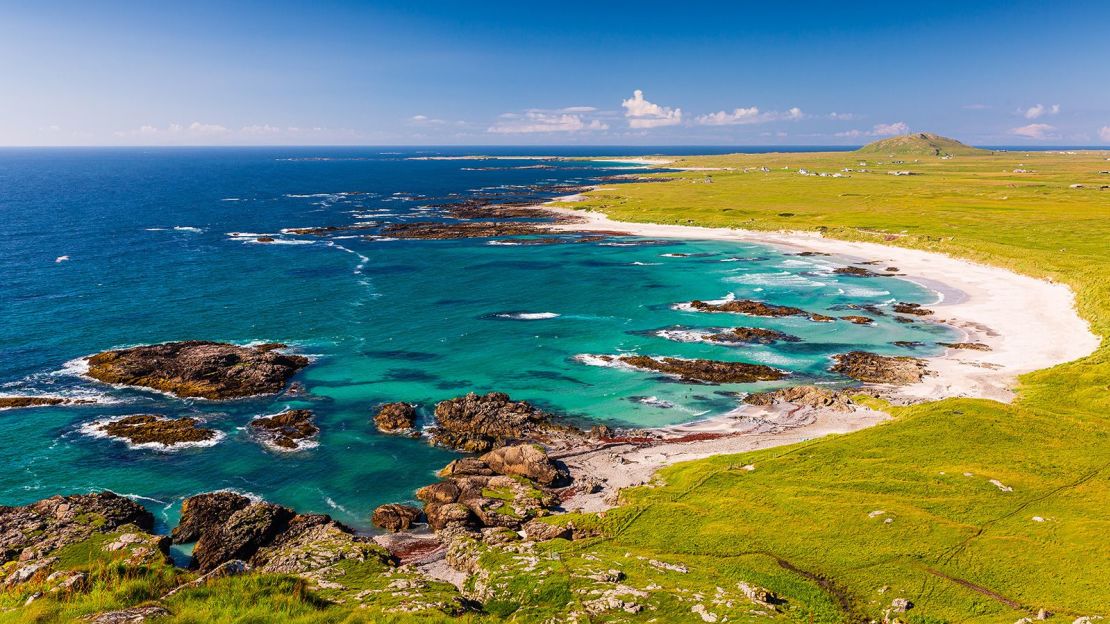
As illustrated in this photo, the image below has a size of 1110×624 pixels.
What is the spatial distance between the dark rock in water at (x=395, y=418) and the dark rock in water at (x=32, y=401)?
2961 centimetres

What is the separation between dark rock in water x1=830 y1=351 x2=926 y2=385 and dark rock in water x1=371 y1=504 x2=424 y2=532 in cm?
4869

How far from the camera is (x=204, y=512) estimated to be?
39375 mm

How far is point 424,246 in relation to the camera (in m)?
142

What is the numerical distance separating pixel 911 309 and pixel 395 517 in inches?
3240

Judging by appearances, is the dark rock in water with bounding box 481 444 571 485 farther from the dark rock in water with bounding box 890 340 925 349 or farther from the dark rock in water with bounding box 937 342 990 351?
the dark rock in water with bounding box 937 342 990 351

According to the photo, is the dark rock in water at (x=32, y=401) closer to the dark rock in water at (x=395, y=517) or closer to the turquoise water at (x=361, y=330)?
the turquoise water at (x=361, y=330)

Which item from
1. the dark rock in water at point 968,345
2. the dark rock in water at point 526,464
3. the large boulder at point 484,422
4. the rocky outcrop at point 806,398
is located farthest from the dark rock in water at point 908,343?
the dark rock in water at point 526,464

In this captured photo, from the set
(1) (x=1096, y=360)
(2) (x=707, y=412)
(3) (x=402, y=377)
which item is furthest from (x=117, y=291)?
(1) (x=1096, y=360)

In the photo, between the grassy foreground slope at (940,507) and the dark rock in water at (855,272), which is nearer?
the grassy foreground slope at (940,507)

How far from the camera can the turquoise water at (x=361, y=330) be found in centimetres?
4759

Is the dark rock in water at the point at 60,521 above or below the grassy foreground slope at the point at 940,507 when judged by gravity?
below

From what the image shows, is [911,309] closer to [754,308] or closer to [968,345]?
[968,345]

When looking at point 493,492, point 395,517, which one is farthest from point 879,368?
point 395,517

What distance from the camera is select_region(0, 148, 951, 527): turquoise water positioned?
156 feet
